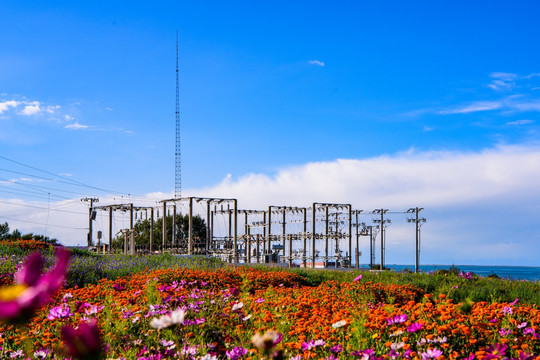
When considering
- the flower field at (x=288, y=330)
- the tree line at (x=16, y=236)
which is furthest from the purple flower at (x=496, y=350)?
the tree line at (x=16, y=236)

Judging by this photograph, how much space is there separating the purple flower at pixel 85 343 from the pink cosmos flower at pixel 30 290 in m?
0.06

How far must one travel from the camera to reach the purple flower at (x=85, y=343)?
2.25 ft

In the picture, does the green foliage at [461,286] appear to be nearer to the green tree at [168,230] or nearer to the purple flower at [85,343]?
the purple flower at [85,343]

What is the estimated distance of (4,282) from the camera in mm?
10117

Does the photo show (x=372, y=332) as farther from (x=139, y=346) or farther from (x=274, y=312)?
(x=139, y=346)

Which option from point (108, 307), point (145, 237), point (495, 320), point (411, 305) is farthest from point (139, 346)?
point (145, 237)

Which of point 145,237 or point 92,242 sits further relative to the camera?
A: point 145,237

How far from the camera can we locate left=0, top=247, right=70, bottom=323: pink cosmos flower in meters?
0.63

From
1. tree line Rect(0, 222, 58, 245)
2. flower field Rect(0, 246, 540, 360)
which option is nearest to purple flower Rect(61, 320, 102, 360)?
flower field Rect(0, 246, 540, 360)

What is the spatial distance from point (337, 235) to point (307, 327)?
26680 millimetres

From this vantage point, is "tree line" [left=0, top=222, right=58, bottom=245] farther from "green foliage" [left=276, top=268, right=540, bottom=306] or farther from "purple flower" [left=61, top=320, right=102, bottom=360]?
"purple flower" [left=61, top=320, right=102, bottom=360]

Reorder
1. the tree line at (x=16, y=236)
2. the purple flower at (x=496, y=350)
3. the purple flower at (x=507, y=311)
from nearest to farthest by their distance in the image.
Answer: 1. the purple flower at (x=496, y=350)
2. the purple flower at (x=507, y=311)
3. the tree line at (x=16, y=236)

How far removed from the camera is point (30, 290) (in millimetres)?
653

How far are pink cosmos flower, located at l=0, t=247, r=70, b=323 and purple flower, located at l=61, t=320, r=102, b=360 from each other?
0.06m
